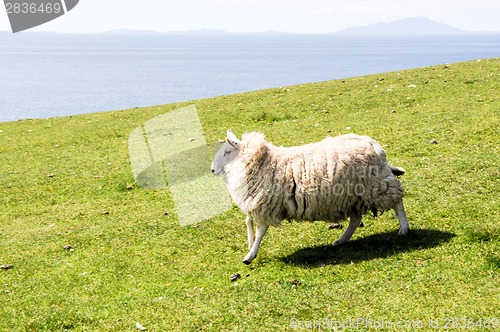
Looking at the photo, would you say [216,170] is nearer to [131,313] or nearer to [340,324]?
[131,313]

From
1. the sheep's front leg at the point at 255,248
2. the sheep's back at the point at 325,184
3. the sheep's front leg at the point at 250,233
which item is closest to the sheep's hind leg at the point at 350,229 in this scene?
the sheep's back at the point at 325,184

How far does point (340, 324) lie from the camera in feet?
23.4

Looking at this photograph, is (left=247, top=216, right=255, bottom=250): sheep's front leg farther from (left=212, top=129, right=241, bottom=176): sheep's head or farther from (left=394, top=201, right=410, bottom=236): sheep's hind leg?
(left=394, top=201, right=410, bottom=236): sheep's hind leg

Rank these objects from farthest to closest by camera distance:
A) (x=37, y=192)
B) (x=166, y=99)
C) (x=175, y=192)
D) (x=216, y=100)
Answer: (x=166, y=99) → (x=216, y=100) → (x=37, y=192) → (x=175, y=192)

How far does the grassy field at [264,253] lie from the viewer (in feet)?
25.2

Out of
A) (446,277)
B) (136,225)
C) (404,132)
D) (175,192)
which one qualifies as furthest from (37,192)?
(446,277)

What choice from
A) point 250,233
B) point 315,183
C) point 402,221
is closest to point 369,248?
point 402,221

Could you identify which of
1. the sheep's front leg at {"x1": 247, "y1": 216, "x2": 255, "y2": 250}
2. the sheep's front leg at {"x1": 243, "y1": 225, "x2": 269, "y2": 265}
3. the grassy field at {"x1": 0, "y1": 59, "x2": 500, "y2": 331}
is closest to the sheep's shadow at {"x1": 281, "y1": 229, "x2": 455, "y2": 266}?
the grassy field at {"x1": 0, "y1": 59, "x2": 500, "y2": 331}

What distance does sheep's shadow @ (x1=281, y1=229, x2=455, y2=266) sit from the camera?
9.23 m

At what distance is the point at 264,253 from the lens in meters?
10.2

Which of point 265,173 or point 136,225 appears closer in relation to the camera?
point 265,173

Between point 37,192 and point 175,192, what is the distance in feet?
15.6

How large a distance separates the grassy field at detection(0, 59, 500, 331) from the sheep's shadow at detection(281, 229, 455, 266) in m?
0.04

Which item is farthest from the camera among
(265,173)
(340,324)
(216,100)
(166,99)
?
(166,99)
